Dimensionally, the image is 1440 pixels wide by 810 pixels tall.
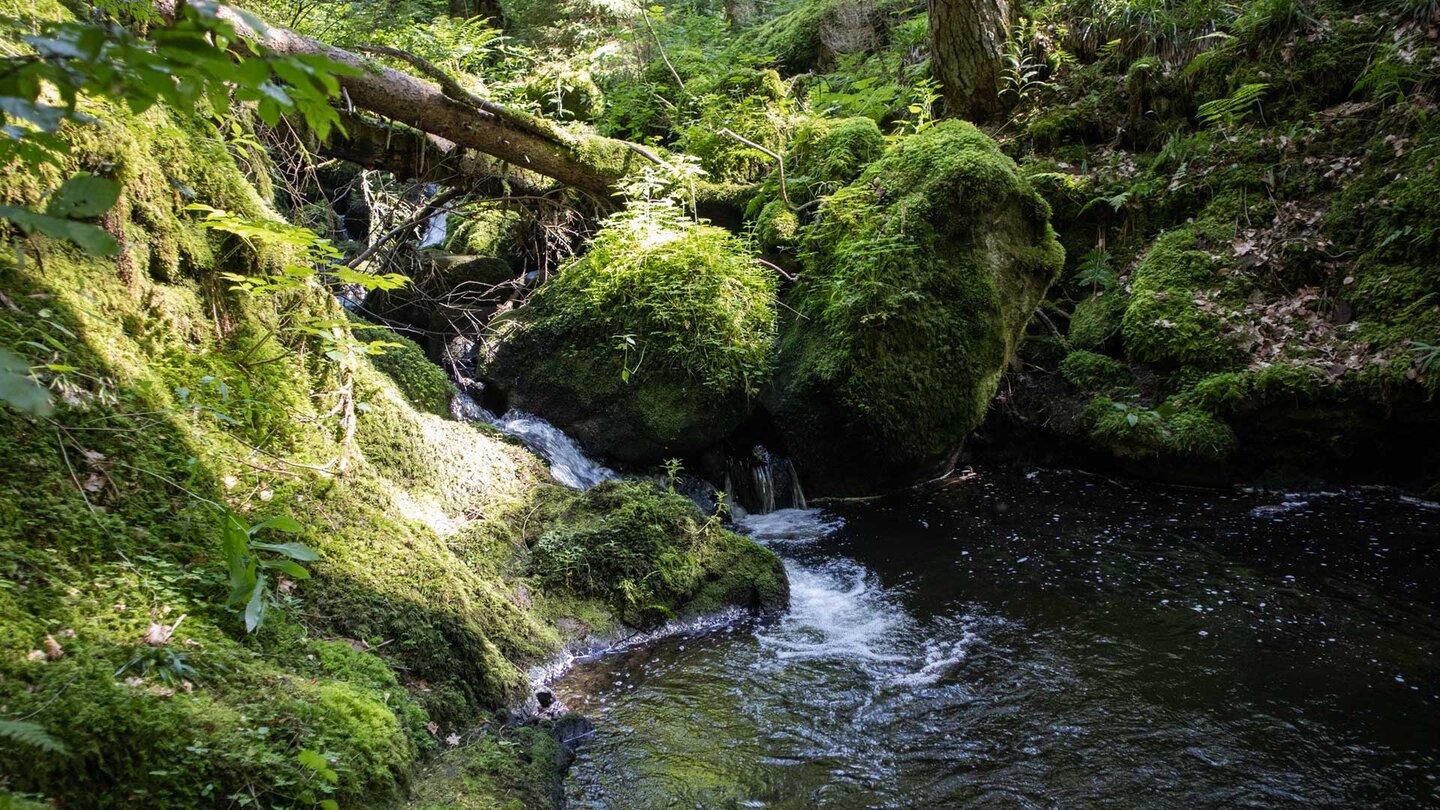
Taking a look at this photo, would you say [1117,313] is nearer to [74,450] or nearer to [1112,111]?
[1112,111]

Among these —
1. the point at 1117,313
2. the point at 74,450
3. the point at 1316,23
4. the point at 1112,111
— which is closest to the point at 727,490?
the point at 1117,313

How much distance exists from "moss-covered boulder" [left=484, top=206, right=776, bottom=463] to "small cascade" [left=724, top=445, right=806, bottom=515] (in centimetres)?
44

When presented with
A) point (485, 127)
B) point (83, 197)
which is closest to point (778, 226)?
point (485, 127)

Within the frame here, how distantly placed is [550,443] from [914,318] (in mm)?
3702

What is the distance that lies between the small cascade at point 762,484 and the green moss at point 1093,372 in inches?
129

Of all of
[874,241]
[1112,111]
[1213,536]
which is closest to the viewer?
[1213,536]

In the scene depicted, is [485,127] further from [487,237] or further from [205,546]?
[205,546]

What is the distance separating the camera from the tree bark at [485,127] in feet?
22.6

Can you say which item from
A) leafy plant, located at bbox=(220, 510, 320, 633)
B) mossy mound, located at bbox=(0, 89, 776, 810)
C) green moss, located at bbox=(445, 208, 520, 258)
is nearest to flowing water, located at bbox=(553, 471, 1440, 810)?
mossy mound, located at bbox=(0, 89, 776, 810)

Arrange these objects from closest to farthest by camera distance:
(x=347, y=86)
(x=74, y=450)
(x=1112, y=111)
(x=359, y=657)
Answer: (x=74, y=450)
(x=359, y=657)
(x=347, y=86)
(x=1112, y=111)

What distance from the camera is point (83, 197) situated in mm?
1356

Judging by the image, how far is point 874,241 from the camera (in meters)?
7.69

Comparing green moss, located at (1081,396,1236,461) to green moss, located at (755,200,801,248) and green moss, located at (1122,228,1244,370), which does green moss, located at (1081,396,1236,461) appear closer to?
green moss, located at (1122,228,1244,370)

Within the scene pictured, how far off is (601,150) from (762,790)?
23.8 ft
